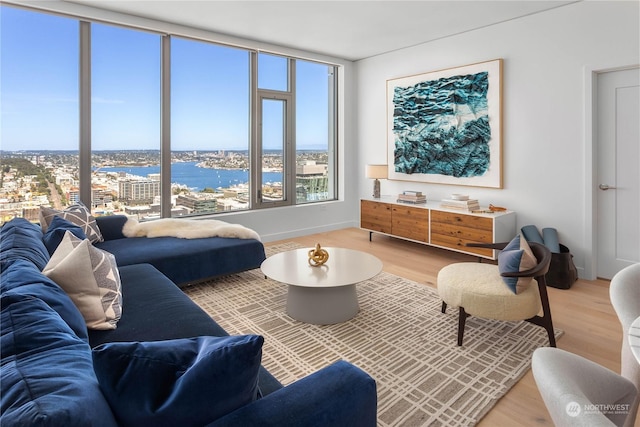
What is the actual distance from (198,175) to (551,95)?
4087 millimetres

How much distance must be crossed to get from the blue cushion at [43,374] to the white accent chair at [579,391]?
1.00 metres

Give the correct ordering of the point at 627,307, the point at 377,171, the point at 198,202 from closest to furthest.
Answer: the point at 627,307
the point at 198,202
the point at 377,171

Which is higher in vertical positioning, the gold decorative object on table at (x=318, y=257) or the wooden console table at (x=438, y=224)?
the wooden console table at (x=438, y=224)

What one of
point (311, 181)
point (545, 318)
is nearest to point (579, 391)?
point (545, 318)

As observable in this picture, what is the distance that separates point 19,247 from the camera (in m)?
2.04

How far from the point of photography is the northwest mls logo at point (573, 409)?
2.77ft

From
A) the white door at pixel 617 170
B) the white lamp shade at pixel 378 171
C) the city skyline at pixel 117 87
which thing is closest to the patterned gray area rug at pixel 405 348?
the white door at pixel 617 170

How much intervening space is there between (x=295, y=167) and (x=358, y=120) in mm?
1345

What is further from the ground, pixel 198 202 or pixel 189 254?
pixel 198 202

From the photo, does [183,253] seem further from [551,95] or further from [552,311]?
[551,95]

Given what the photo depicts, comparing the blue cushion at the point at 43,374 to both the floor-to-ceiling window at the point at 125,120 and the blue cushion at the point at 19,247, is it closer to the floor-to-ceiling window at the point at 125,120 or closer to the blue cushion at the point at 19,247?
the blue cushion at the point at 19,247

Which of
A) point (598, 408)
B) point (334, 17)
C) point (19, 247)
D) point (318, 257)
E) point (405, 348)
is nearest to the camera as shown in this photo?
point (598, 408)

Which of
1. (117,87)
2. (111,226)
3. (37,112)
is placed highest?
(117,87)

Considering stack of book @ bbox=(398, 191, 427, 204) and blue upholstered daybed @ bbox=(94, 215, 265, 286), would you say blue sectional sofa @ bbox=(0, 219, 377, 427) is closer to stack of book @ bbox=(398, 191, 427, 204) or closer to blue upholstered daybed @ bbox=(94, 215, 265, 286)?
blue upholstered daybed @ bbox=(94, 215, 265, 286)
